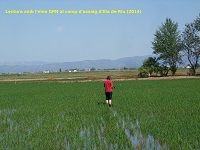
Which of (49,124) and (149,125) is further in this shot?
(49,124)

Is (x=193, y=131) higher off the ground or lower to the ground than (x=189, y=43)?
lower

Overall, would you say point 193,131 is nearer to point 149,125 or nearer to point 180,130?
point 180,130

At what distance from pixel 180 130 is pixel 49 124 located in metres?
5.36

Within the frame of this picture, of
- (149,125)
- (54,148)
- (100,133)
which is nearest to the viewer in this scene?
(54,148)

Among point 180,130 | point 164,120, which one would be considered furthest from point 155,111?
point 180,130

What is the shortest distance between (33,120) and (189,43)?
172ft

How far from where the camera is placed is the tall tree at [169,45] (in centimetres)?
6278

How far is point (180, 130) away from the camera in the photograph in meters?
10.1

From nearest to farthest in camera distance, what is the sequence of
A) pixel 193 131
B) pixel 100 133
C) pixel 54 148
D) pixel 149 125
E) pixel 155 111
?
pixel 54 148 → pixel 193 131 → pixel 100 133 → pixel 149 125 → pixel 155 111

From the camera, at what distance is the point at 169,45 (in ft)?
207

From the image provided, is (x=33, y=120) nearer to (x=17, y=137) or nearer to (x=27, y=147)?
(x=17, y=137)

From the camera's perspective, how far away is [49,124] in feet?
41.8

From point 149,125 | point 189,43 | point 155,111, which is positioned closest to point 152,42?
point 189,43

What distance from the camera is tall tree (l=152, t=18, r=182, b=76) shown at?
206ft
